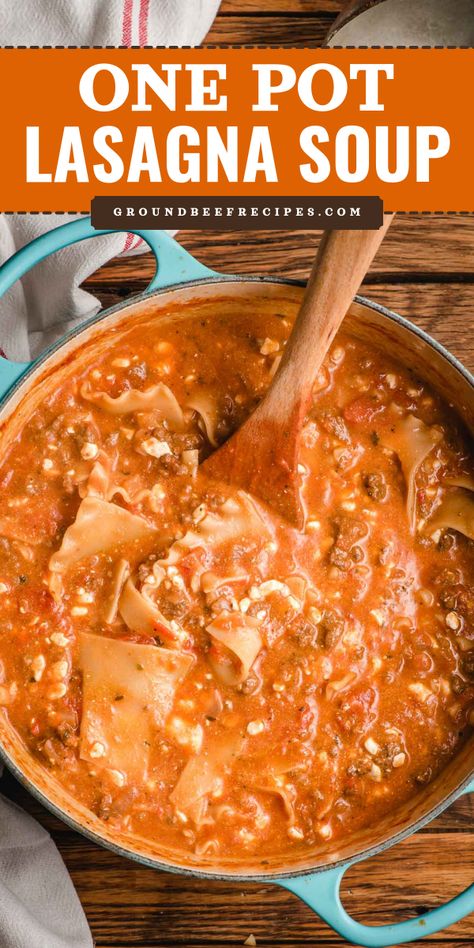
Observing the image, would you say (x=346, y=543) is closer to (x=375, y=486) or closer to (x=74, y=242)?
(x=375, y=486)

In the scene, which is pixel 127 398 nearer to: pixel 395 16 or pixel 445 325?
pixel 445 325

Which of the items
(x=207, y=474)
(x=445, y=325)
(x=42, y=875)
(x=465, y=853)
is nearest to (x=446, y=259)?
(x=445, y=325)

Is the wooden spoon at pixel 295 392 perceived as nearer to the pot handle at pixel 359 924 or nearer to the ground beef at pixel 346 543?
the ground beef at pixel 346 543

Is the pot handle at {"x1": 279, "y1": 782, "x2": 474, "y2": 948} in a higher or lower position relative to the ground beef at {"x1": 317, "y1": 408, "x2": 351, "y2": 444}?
lower

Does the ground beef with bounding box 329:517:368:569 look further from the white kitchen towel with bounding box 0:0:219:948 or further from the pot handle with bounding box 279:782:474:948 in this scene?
the white kitchen towel with bounding box 0:0:219:948

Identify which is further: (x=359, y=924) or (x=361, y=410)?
(x=361, y=410)

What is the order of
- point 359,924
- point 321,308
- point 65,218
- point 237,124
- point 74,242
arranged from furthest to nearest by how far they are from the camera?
1. point 65,218
2. point 237,124
3. point 74,242
4. point 359,924
5. point 321,308

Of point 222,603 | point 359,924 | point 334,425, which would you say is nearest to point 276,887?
point 359,924

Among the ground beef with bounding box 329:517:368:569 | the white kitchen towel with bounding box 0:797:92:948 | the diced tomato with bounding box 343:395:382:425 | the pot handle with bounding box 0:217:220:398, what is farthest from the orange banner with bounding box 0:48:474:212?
the white kitchen towel with bounding box 0:797:92:948
